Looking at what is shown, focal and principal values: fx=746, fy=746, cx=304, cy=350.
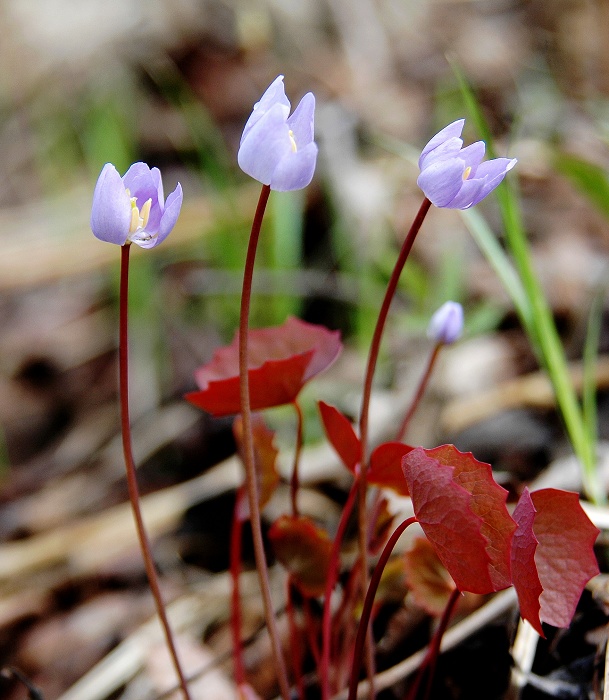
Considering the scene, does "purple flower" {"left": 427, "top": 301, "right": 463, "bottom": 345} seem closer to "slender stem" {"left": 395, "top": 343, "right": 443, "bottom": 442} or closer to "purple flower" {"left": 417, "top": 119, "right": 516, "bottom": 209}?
"slender stem" {"left": 395, "top": 343, "right": 443, "bottom": 442}

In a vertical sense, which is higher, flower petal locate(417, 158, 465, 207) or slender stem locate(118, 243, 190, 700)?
flower petal locate(417, 158, 465, 207)

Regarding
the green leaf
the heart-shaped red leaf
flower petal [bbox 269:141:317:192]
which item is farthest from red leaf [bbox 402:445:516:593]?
the green leaf

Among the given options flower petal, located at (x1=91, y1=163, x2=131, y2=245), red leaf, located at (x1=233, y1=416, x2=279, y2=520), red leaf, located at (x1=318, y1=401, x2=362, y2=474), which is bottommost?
red leaf, located at (x1=233, y1=416, x2=279, y2=520)

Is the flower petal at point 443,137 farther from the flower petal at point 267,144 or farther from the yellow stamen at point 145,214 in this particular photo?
the yellow stamen at point 145,214

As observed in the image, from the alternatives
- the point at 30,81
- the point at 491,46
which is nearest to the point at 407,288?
the point at 491,46

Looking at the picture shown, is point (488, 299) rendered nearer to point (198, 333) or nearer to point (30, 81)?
point (198, 333)

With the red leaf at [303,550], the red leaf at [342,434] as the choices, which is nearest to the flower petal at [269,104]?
the red leaf at [342,434]

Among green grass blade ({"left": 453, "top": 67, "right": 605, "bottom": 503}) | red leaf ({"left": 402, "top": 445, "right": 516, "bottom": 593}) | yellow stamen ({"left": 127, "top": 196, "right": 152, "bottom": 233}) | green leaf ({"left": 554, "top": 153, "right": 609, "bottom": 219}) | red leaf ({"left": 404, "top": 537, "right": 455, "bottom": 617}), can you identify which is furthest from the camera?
green leaf ({"left": 554, "top": 153, "right": 609, "bottom": 219})
